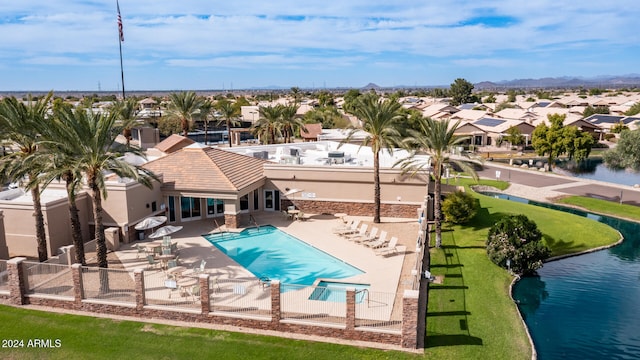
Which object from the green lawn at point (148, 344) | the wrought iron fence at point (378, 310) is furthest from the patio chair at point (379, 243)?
the green lawn at point (148, 344)

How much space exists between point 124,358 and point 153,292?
3.82 metres

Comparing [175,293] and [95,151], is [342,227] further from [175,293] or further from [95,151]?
[95,151]

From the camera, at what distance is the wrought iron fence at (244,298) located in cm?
1711

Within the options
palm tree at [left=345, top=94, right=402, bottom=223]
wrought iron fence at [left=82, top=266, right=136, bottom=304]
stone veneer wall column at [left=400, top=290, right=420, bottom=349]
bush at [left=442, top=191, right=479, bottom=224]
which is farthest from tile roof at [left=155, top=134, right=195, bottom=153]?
stone veneer wall column at [left=400, top=290, right=420, bottom=349]

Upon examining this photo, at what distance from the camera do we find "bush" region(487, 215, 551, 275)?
24.2m

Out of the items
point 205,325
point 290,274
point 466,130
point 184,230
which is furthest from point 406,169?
point 466,130

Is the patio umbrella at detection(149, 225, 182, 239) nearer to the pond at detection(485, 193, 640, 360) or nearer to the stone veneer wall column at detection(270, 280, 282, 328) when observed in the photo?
the stone veneer wall column at detection(270, 280, 282, 328)

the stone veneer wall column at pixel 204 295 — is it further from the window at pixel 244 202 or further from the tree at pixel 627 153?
the tree at pixel 627 153

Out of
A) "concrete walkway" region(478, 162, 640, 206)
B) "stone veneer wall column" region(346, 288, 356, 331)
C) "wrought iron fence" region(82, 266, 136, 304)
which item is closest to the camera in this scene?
"stone veneer wall column" region(346, 288, 356, 331)

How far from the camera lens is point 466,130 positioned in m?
75.2

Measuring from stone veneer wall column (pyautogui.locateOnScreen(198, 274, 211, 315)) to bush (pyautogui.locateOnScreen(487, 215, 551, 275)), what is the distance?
15065mm

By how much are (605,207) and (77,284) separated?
37.3 meters

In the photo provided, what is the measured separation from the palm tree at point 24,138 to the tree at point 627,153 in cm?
3917

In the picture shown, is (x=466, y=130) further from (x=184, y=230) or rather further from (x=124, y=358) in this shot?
(x=124, y=358)
